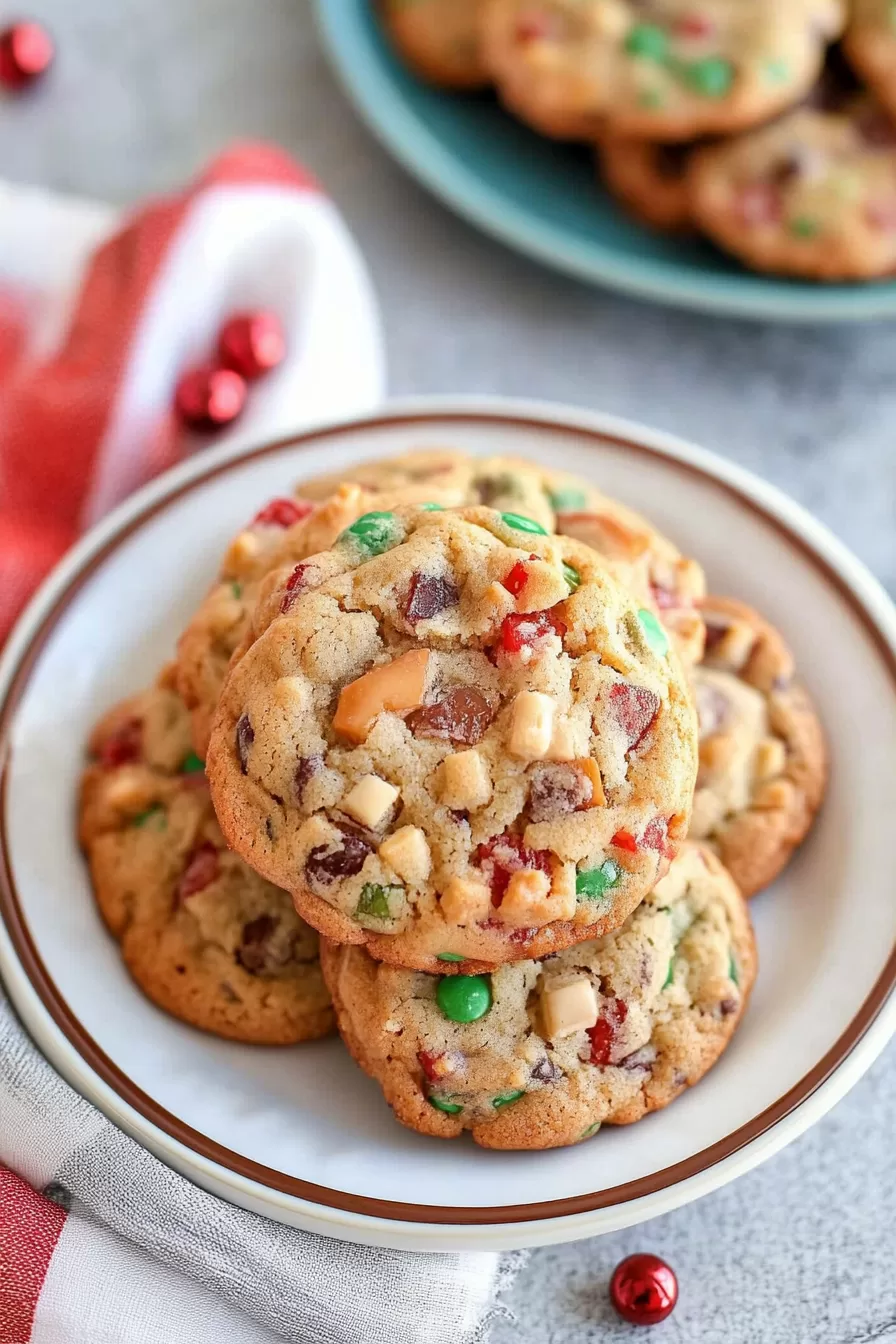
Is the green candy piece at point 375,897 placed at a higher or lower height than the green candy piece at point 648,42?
lower

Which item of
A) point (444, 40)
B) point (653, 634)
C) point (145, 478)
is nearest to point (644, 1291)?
point (653, 634)

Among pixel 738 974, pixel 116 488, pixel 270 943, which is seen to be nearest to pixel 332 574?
pixel 270 943

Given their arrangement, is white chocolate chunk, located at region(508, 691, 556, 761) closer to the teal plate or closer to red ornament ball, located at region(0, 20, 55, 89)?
the teal plate

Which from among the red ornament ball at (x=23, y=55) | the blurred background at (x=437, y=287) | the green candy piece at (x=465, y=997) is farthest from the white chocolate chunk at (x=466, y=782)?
the red ornament ball at (x=23, y=55)

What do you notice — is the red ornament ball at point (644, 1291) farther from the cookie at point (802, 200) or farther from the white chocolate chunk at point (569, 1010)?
the cookie at point (802, 200)

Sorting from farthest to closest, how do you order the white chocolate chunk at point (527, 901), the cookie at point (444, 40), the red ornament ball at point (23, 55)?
1. the red ornament ball at point (23, 55)
2. the cookie at point (444, 40)
3. the white chocolate chunk at point (527, 901)

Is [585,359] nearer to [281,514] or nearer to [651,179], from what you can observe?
[651,179]

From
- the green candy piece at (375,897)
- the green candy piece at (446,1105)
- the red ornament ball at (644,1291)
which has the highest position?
the green candy piece at (375,897)

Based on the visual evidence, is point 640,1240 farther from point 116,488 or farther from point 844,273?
point 844,273
